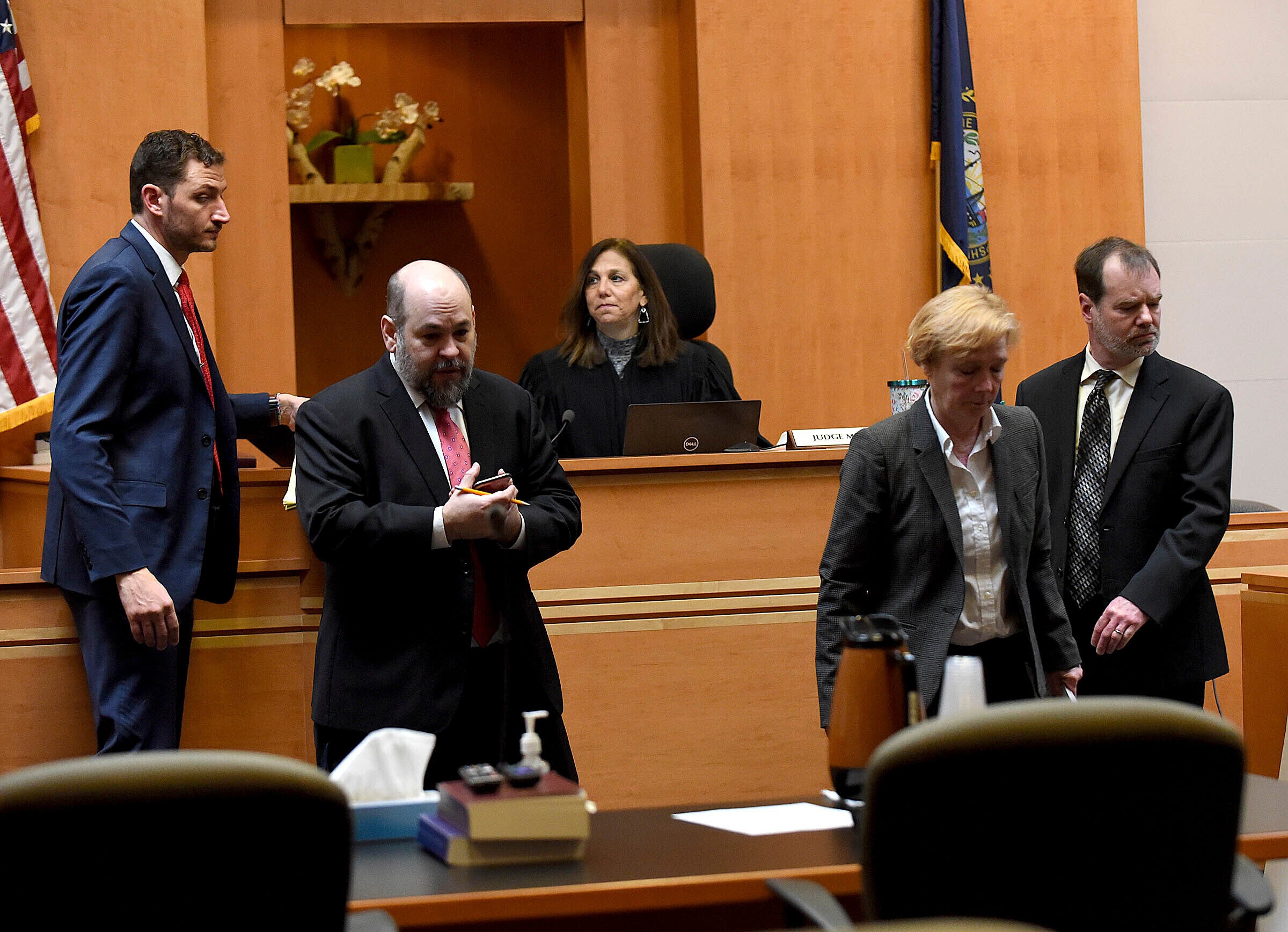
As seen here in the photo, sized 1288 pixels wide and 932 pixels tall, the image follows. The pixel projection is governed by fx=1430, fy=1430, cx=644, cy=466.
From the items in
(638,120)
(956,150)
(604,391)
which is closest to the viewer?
(604,391)

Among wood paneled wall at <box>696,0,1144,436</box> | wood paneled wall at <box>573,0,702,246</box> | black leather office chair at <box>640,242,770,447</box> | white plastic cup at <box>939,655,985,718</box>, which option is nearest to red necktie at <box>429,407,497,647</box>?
white plastic cup at <box>939,655,985,718</box>

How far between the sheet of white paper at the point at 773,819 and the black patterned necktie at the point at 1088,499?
52.6 inches

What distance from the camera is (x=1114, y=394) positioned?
3369mm

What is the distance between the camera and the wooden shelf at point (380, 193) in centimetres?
688

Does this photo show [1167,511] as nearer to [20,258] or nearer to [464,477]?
[464,477]

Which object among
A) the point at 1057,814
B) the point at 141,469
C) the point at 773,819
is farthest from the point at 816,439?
the point at 1057,814

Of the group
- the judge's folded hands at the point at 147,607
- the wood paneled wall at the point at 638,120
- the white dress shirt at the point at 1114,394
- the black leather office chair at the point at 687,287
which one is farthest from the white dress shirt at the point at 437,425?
the wood paneled wall at the point at 638,120

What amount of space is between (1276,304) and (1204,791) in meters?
5.92

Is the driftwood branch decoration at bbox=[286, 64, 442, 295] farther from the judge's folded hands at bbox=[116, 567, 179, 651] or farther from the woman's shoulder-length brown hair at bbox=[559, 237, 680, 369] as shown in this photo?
the judge's folded hands at bbox=[116, 567, 179, 651]

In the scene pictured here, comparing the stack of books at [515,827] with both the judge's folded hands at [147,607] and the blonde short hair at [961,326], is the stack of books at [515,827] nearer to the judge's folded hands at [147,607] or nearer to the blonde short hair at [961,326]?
the blonde short hair at [961,326]

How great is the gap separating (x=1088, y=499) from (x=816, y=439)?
0.92 m

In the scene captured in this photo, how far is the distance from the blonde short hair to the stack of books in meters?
1.16

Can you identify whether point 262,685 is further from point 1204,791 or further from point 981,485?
point 1204,791

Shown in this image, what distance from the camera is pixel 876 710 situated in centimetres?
194
